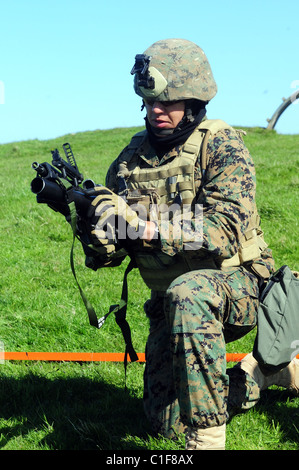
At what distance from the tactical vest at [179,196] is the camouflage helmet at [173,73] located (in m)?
0.27

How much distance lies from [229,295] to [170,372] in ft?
3.40

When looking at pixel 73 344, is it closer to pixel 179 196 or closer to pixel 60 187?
pixel 179 196

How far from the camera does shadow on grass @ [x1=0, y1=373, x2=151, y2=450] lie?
13.5 feet

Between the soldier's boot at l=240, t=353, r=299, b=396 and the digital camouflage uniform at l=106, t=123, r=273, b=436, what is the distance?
10 cm

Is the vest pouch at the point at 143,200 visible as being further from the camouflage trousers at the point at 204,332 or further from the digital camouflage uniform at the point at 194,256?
the camouflage trousers at the point at 204,332

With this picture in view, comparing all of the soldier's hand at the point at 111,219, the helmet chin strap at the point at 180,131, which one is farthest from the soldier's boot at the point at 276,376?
the helmet chin strap at the point at 180,131

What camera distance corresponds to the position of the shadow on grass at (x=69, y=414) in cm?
411

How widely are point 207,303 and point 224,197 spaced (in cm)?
75

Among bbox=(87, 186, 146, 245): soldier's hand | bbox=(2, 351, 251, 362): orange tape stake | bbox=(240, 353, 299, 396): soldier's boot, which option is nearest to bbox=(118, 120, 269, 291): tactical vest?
bbox=(87, 186, 146, 245): soldier's hand

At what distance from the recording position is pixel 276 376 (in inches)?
191
